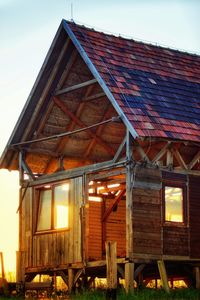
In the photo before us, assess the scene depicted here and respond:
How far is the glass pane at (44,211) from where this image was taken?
1079 inches

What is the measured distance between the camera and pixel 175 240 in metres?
24.7

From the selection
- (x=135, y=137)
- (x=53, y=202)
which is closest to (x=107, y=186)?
(x=53, y=202)

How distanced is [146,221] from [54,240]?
4.20 meters

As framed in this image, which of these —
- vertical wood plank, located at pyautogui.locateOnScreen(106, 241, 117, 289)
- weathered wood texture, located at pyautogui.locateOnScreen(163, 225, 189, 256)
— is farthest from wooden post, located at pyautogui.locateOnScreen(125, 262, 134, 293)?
vertical wood plank, located at pyautogui.locateOnScreen(106, 241, 117, 289)

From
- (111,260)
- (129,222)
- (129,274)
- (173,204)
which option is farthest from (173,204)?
(111,260)

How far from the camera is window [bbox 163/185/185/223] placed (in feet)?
81.3

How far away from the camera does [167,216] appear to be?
2473 centimetres

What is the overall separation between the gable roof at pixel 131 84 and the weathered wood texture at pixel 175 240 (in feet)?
9.57

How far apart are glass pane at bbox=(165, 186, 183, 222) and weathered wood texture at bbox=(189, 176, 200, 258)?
34 centimetres

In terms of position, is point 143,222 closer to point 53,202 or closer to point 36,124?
point 53,202

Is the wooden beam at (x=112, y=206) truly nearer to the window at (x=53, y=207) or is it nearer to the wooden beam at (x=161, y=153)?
the window at (x=53, y=207)

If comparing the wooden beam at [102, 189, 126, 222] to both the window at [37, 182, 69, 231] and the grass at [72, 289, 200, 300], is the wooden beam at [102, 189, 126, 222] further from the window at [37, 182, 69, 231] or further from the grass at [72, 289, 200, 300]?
the grass at [72, 289, 200, 300]

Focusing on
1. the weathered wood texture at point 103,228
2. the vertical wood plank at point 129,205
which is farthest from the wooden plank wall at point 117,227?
the vertical wood plank at point 129,205

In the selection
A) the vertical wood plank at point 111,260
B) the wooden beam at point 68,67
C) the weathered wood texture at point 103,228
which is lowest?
the vertical wood plank at point 111,260
